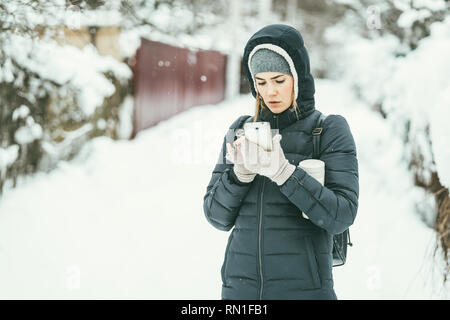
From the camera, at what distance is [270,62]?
5.24 feet

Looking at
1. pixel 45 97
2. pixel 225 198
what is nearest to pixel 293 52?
pixel 225 198

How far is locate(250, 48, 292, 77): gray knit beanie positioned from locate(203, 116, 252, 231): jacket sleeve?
12.3 inches

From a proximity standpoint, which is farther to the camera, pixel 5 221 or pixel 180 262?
pixel 5 221

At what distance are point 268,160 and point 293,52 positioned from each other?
454mm

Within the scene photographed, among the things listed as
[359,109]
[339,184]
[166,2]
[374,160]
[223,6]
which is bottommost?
[339,184]

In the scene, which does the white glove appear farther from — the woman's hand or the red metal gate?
the red metal gate

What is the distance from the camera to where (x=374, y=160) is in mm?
6113

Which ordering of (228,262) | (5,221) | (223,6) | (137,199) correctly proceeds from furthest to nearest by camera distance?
(223,6)
(137,199)
(5,221)
(228,262)

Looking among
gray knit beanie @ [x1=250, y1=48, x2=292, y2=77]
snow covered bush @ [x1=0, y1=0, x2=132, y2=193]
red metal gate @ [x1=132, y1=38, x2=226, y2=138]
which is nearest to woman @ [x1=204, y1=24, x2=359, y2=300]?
gray knit beanie @ [x1=250, y1=48, x2=292, y2=77]

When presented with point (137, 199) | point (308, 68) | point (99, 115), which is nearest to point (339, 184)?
point (308, 68)

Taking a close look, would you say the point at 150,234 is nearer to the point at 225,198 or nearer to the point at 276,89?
the point at 225,198

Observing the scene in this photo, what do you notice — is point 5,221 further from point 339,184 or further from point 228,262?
point 339,184

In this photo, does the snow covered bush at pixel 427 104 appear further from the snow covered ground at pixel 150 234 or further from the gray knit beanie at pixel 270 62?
the gray knit beanie at pixel 270 62

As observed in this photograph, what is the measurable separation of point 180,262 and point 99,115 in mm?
3779
